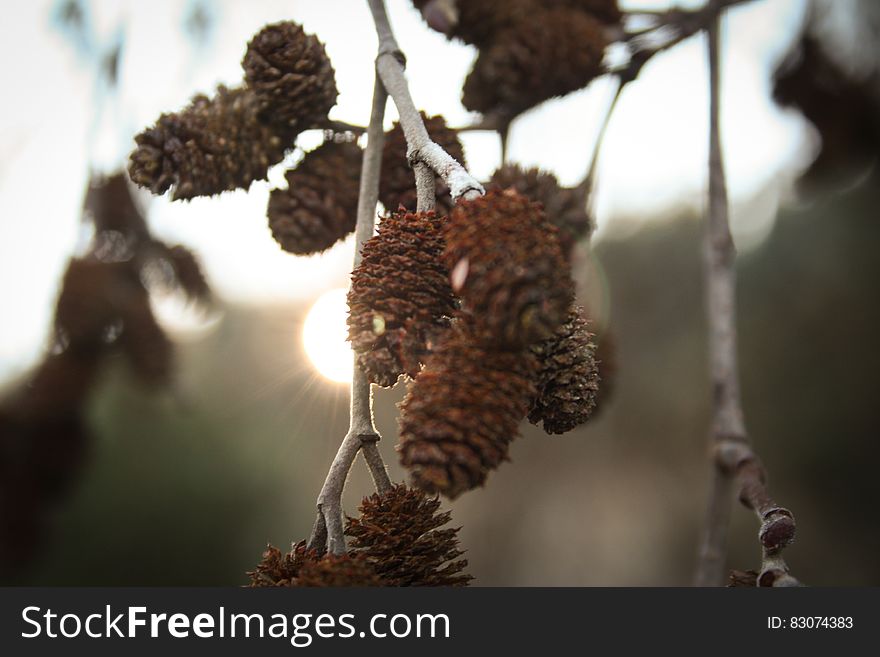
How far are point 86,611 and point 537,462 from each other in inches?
344

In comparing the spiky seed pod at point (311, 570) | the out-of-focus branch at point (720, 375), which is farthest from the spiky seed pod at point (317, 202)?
the out-of-focus branch at point (720, 375)

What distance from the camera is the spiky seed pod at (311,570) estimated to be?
2.02 feet

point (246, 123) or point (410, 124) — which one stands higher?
point (246, 123)

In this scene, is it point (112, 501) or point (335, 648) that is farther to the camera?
point (112, 501)

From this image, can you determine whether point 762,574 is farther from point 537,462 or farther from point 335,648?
point 537,462

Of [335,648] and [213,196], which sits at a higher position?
[213,196]

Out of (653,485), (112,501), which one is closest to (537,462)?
(653,485)

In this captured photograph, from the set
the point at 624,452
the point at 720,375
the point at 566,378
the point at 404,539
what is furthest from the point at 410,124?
the point at 624,452

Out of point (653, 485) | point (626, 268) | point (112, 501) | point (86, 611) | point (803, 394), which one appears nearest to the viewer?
point (86, 611)

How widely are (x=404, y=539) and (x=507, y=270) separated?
12.4 inches

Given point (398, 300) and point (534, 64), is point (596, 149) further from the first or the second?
point (398, 300)

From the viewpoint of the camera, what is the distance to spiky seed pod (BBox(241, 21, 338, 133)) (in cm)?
90

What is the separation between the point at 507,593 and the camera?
2.61 ft

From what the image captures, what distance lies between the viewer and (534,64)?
1112mm
